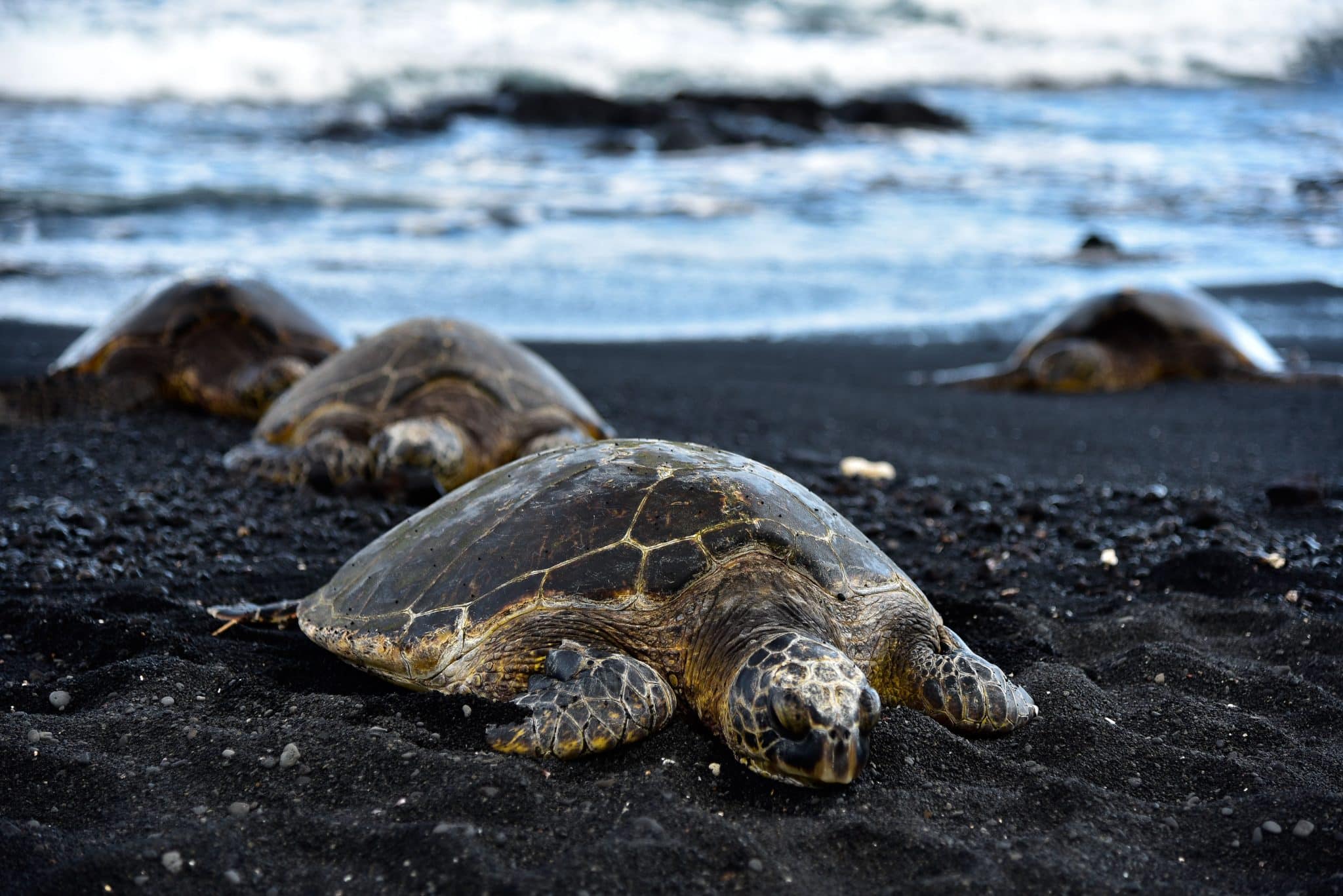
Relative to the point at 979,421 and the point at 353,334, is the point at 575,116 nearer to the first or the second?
the point at 353,334

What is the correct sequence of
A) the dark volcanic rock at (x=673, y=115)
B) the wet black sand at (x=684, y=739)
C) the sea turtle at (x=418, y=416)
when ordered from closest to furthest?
1. the wet black sand at (x=684, y=739)
2. the sea turtle at (x=418, y=416)
3. the dark volcanic rock at (x=673, y=115)

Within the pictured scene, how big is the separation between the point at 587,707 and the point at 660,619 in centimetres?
33

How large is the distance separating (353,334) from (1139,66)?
3526 centimetres

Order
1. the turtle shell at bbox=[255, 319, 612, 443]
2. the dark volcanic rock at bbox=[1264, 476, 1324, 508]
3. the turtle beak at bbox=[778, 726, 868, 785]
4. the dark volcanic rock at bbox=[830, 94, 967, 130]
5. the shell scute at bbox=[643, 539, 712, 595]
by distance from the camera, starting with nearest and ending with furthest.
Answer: the turtle beak at bbox=[778, 726, 868, 785] → the shell scute at bbox=[643, 539, 712, 595] → the dark volcanic rock at bbox=[1264, 476, 1324, 508] → the turtle shell at bbox=[255, 319, 612, 443] → the dark volcanic rock at bbox=[830, 94, 967, 130]

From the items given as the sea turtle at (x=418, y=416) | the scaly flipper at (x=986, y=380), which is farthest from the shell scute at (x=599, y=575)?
the scaly flipper at (x=986, y=380)

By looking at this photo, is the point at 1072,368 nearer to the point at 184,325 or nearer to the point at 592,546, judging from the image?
the point at 184,325

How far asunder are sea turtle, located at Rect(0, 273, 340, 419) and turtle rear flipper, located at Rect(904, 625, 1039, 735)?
17.0ft

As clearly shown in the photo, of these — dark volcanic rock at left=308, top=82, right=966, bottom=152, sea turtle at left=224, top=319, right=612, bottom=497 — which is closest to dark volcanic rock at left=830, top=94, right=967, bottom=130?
dark volcanic rock at left=308, top=82, right=966, bottom=152

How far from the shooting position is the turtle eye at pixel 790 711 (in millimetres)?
2381

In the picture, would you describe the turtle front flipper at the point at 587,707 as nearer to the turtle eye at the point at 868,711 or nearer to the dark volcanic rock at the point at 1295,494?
the turtle eye at the point at 868,711

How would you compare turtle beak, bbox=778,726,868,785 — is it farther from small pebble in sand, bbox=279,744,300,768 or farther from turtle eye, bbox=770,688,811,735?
small pebble in sand, bbox=279,744,300,768

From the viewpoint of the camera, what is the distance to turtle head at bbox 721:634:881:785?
2369 mm

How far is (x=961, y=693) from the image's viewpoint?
284 centimetres

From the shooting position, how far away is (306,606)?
11.0ft
